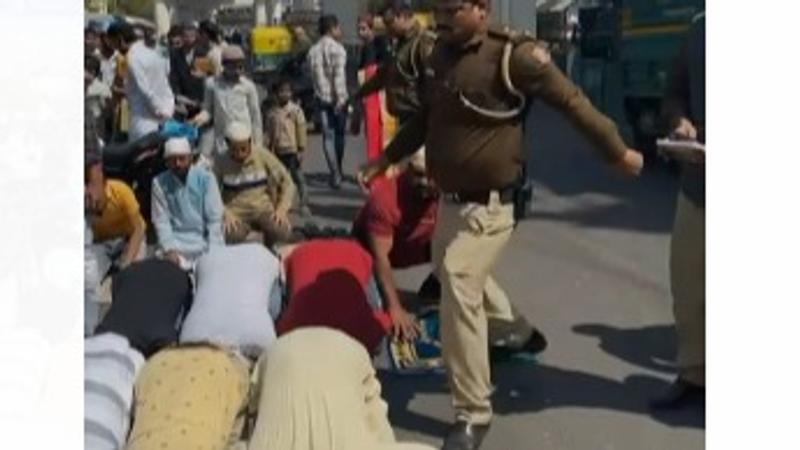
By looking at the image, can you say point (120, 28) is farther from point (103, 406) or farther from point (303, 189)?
point (103, 406)

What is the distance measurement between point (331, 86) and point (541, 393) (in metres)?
5.41

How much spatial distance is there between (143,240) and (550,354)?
6.41ft

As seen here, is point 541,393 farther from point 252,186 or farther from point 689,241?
point 252,186

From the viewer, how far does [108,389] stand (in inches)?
146

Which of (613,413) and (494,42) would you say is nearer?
(494,42)

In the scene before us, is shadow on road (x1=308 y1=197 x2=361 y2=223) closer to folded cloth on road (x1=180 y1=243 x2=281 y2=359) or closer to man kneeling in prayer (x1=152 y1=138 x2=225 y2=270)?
man kneeling in prayer (x1=152 y1=138 x2=225 y2=270)

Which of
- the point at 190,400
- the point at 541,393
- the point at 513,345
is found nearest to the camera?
the point at 190,400

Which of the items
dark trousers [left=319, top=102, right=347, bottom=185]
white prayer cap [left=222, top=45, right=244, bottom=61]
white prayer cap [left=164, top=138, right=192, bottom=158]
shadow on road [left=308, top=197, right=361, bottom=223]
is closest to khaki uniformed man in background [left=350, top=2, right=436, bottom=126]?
white prayer cap [left=164, top=138, right=192, bottom=158]

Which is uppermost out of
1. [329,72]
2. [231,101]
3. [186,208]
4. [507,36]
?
[329,72]

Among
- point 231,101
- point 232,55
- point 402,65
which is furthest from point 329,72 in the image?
point 402,65

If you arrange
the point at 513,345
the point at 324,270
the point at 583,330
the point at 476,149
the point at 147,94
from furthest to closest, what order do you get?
the point at 147,94, the point at 583,330, the point at 513,345, the point at 324,270, the point at 476,149

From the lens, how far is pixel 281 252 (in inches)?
224

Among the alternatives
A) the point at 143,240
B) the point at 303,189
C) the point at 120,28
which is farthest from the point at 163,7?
the point at 143,240

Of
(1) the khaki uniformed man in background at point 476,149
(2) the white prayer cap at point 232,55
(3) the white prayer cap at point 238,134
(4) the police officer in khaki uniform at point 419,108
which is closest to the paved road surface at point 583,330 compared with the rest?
(4) the police officer in khaki uniform at point 419,108
